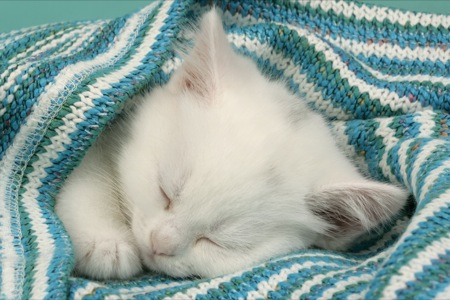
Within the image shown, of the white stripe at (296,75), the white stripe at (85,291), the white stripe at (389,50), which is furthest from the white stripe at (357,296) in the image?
the white stripe at (389,50)

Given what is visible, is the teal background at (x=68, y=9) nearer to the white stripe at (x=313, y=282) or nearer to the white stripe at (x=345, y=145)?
the white stripe at (x=345, y=145)

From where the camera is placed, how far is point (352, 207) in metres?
0.98

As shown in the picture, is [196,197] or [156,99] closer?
[196,197]

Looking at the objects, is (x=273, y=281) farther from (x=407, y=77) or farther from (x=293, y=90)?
(x=407, y=77)

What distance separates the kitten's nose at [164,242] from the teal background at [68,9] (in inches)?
41.7

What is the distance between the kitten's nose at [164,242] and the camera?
92 cm

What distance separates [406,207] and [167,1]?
65 centimetres

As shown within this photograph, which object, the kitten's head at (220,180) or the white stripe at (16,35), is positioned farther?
the white stripe at (16,35)

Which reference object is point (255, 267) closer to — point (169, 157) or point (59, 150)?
point (169, 157)

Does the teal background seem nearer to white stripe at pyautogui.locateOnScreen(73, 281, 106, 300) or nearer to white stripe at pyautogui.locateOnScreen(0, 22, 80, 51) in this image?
white stripe at pyautogui.locateOnScreen(0, 22, 80, 51)

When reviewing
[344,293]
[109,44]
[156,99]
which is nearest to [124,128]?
[156,99]

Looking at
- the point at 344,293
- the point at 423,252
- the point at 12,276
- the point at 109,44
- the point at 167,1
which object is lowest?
the point at 12,276

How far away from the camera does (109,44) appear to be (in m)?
1.15

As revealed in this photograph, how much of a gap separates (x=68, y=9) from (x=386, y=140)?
3.95 feet
